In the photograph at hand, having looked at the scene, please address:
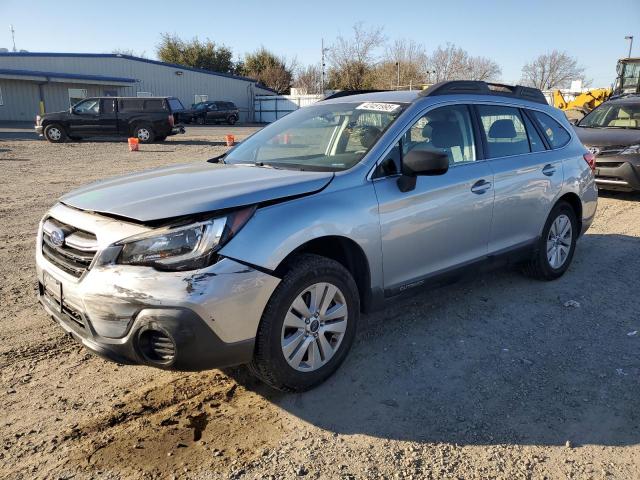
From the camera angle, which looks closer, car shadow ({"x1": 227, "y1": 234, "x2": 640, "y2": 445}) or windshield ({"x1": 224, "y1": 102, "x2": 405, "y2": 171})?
car shadow ({"x1": 227, "y1": 234, "x2": 640, "y2": 445})

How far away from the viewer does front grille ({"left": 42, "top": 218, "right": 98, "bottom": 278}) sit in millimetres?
2953

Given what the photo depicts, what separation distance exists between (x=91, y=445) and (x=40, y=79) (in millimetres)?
39563

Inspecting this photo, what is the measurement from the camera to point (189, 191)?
3188 millimetres

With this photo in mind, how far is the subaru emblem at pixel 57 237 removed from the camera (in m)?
3.13

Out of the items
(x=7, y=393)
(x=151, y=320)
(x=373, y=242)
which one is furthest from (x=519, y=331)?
(x=7, y=393)

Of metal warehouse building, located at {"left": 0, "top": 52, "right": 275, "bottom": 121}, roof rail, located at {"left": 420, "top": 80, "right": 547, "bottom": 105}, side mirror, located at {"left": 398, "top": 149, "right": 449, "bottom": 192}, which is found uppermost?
metal warehouse building, located at {"left": 0, "top": 52, "right": 275, "bottom": 121}

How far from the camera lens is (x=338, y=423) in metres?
3.07

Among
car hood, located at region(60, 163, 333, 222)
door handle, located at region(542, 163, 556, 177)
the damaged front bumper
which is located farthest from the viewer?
door handle, located at region(542, 163, 556, 177)

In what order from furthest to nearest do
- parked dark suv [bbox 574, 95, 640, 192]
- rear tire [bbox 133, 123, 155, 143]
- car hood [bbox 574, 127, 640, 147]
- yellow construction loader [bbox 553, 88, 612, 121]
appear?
yellow construction loader [bbox 553, 88, 612, 121]
rear tire [bbox 133, 123, 155, 143]
car hood [bbox 574, 127, 640, 147]
parked dark suv [bbox 574, 95, 640, 192]

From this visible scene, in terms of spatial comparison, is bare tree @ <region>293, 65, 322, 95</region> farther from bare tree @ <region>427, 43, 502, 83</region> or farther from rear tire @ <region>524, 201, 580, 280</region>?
rear tire @ <region>524, 201, 580, 280</region>

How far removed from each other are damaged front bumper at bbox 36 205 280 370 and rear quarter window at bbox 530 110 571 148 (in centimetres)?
362

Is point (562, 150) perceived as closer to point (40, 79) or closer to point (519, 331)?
point (519, 331)

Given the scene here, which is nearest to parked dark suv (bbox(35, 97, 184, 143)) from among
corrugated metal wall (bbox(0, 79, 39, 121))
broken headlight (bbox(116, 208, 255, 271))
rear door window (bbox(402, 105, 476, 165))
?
corrugated metal wall (bbox(0, 79, 39, 121))

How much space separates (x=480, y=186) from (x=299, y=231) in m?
1.89
